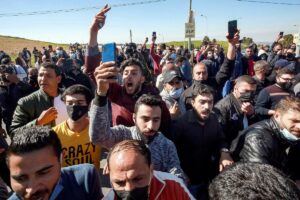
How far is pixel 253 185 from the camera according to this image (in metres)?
1.01

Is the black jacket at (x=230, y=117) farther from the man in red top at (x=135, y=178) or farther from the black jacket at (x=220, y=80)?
the man in red top at (x=135, y=178)

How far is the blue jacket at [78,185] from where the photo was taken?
1.70 meters

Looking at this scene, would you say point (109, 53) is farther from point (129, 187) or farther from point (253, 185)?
point (253, 185)

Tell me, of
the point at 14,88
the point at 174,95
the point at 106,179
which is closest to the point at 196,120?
the point at 174,95

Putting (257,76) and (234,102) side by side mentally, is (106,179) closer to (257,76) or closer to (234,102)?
(234,102)

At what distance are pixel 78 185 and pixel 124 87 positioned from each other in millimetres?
1594

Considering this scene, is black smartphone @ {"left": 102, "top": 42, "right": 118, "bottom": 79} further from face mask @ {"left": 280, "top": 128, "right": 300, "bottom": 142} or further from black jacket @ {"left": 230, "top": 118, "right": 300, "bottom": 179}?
face mask @ {"left": 280, "top": 128, "right": 300, "bottom": 142}

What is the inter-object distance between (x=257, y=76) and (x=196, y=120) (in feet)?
9.10

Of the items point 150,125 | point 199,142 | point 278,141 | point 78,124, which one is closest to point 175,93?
point 199,142

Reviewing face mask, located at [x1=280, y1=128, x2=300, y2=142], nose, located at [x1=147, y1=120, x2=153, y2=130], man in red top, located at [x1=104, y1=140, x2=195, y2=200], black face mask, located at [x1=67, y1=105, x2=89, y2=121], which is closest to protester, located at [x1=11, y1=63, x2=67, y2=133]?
black face mask, located at [x1=67, y1=105, x2=89, y2=121]

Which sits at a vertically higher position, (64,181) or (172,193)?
(64,181)

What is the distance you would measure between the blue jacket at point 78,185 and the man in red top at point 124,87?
93cm

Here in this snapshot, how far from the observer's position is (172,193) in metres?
1.93

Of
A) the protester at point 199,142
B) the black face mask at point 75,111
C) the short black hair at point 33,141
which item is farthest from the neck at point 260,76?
the short black hair at point 33,141
